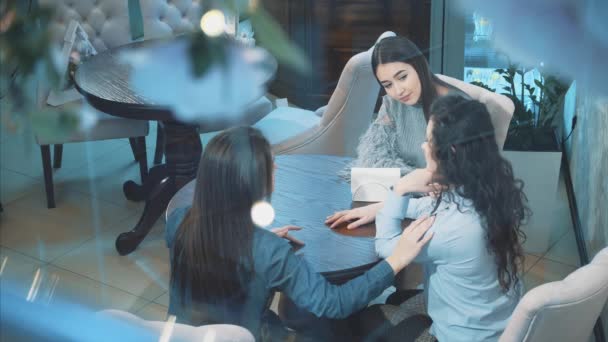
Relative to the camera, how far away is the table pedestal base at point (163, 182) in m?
1.34

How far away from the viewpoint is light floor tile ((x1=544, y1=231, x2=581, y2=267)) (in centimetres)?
122

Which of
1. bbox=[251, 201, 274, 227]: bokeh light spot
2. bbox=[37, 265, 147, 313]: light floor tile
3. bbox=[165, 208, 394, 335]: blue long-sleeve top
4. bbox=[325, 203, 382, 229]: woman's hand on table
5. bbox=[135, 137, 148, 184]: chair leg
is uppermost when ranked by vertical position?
Result: bbox=[37, 265, 147, 313]: light floor tile

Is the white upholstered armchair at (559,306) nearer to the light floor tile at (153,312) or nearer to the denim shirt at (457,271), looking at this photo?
the denim shirt at (457,271)

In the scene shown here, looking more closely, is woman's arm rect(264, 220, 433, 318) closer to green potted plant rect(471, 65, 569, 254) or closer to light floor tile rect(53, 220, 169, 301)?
light floor tile rect(53, 220, 169, 301)

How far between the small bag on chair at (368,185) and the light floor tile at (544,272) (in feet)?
0.75

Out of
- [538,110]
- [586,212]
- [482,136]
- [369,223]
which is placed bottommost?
[586,212]

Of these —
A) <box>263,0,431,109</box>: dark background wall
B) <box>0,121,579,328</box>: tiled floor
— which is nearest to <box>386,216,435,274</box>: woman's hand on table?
<box>0,121,579,328</box>: tiled floor

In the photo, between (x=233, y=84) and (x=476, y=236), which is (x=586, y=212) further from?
(x=233, y=84)

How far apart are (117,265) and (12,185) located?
1.02 feet

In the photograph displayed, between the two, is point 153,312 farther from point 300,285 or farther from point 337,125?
point 337,125

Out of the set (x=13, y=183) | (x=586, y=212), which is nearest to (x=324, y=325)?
(x=13, y=183)

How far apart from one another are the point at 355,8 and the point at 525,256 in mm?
369

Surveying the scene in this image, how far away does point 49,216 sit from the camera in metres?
0.79

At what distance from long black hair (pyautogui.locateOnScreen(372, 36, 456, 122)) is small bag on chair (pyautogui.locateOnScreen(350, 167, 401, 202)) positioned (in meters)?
0.28
